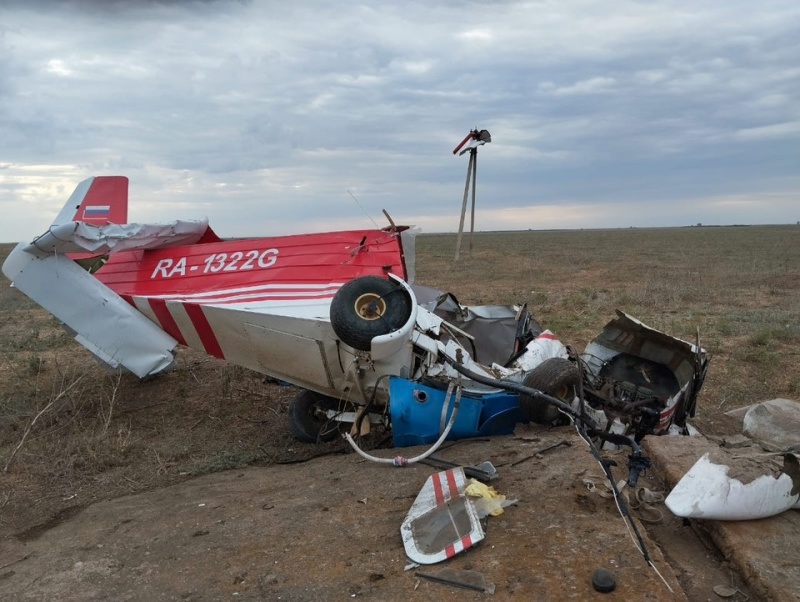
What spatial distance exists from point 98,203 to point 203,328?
284cm

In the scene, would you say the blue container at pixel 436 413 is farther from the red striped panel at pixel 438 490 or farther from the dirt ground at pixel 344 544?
the red striped panel at pixel 438 490

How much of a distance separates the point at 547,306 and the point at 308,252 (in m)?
10.7

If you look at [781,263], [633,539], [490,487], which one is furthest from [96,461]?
[781,263]

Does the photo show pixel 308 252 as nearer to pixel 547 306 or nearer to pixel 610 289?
pixel 547 306

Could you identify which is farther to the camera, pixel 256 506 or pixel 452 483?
pixel 256 506

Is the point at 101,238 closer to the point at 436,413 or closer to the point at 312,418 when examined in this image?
the point at 312,418

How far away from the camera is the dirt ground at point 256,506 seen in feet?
11.3

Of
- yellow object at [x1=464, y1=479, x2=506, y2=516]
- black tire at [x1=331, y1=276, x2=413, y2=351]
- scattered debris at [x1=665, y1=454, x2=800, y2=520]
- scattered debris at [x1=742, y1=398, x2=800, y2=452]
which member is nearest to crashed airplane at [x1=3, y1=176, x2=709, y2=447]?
black tire at [x1=331, y1=276, x2=413, y2=351]

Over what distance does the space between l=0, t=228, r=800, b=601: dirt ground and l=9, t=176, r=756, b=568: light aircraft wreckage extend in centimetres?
39

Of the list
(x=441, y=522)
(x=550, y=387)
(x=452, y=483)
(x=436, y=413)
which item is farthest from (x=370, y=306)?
(x=441, y=522)

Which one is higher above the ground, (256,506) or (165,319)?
(165,319)

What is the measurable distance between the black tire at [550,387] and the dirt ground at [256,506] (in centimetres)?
18

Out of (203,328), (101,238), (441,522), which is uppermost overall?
(101,238)

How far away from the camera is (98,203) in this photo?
25.6ft
